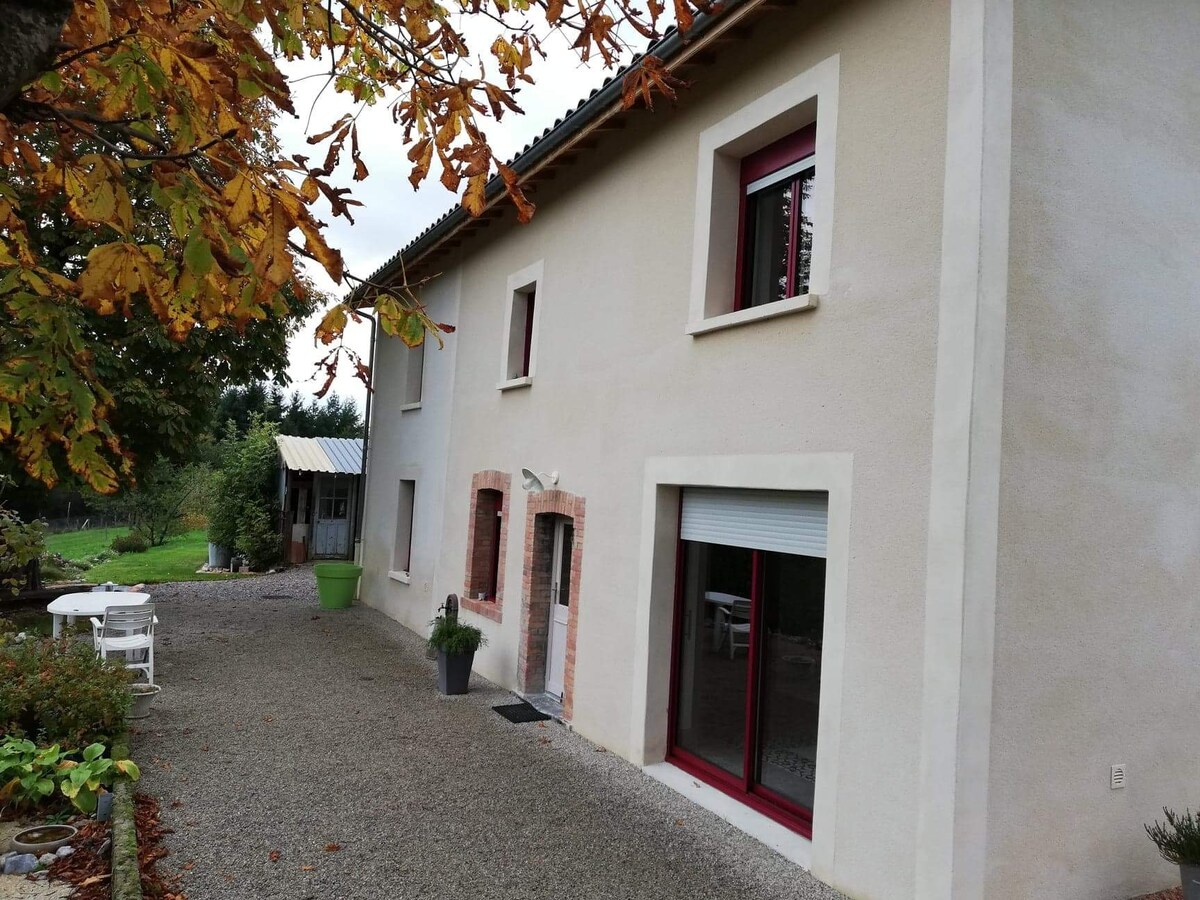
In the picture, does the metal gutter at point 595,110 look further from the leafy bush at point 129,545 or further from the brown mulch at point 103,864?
the leafy bush at point 129,545

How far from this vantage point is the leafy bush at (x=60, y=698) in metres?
5.93

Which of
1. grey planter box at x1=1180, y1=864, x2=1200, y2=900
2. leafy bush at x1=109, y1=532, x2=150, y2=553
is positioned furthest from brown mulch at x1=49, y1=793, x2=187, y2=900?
leafy bush at x1=109, y1=532, x2=150, y2=553

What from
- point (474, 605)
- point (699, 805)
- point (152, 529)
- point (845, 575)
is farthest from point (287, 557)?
point (845, 575)

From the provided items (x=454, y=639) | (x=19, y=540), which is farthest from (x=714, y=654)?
(x=19, y=540)

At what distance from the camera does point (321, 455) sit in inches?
882

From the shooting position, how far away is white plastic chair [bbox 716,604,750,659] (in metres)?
5.98

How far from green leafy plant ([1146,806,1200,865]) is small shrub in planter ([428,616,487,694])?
20.5 feet

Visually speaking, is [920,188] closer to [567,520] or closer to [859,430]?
[859,430]

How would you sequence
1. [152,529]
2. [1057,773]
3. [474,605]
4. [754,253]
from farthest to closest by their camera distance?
[152,529] → [474,605] → [754,253] → [1057,773]

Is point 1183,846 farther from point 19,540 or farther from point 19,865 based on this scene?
point 19,540

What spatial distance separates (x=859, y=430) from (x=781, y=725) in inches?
87.4

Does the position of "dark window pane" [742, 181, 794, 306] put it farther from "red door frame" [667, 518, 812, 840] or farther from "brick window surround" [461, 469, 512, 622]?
"brick window surround" [461, 469, 512, 622]

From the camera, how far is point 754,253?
249 inches

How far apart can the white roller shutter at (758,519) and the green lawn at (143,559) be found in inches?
592
